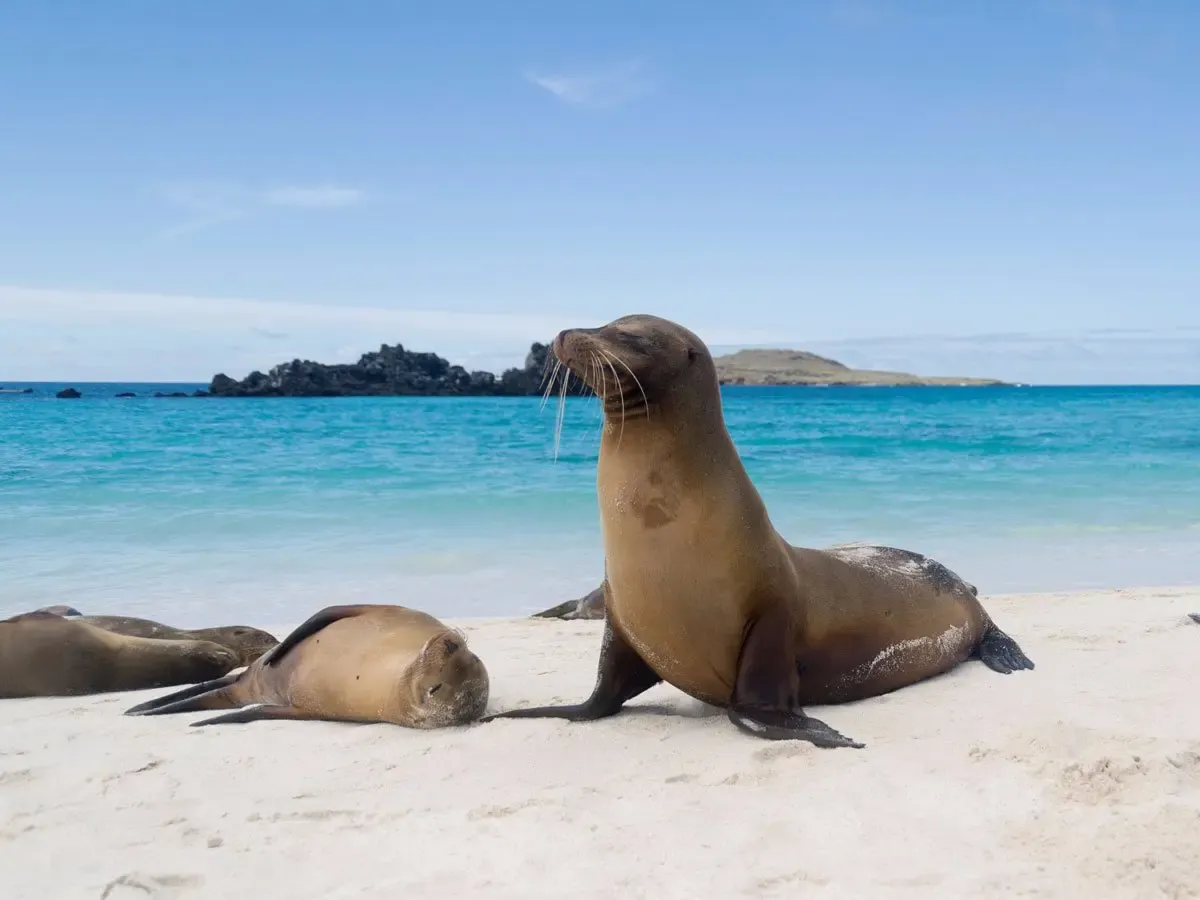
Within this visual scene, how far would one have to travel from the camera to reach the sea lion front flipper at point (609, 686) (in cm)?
395

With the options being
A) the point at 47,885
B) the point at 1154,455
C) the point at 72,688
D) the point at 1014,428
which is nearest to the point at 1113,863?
the point at 47,885

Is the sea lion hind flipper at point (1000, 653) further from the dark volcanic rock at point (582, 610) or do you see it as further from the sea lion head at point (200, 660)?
the sea lion head at point (200, 660)

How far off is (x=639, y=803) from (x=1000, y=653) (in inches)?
92.5

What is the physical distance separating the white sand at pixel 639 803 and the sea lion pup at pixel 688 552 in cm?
18

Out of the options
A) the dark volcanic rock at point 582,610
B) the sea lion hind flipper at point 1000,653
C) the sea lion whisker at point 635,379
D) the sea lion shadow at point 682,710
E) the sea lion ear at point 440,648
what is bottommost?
the dark volcanic rock at point 582,610

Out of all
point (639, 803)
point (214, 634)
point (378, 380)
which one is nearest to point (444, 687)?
point (639, 803)

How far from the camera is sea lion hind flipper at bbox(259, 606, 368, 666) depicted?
451 centimetres

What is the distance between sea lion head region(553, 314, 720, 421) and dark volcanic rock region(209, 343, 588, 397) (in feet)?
202

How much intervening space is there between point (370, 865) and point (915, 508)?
39.0ft

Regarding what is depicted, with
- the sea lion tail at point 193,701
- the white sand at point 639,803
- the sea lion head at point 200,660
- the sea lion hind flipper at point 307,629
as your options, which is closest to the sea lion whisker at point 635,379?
the white sand at point 639,803

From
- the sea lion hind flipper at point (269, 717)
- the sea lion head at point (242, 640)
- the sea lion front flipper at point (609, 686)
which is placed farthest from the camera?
the sea lion head at point (242, 640)

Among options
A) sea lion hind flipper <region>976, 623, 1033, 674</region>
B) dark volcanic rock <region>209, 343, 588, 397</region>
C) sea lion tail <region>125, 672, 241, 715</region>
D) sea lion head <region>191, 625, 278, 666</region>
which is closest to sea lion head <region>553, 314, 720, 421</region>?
sea lion hind flipper <region>976, 623, 1033, 674</region>

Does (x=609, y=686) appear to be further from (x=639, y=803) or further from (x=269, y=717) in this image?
(x=269, y=717)

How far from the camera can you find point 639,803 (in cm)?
303
